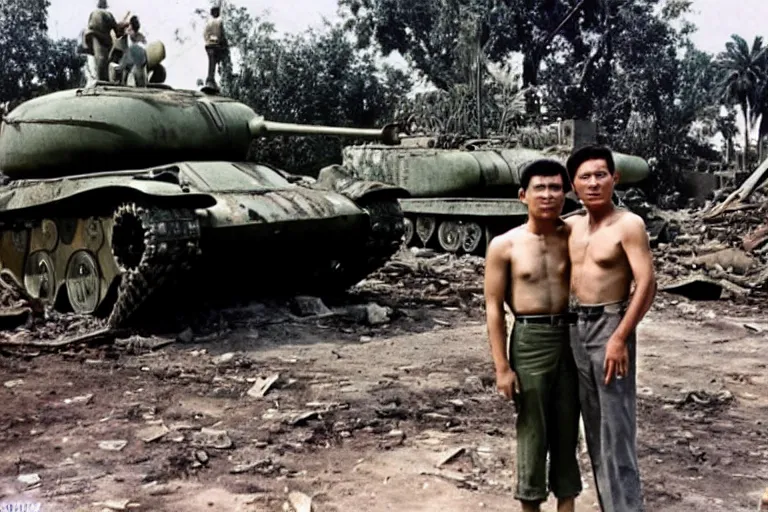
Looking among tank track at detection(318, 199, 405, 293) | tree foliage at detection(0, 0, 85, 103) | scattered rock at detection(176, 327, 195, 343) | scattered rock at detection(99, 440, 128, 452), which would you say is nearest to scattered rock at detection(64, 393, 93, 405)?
scattered rock at detection(99, 440, 128, 452)

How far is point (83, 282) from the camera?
954 centimetres

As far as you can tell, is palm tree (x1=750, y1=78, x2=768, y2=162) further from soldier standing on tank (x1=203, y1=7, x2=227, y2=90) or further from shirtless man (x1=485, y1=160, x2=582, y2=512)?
shirtless man (x1=485, y1=160, x2=582, y2=512)

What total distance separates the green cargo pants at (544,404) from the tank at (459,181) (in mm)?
11899

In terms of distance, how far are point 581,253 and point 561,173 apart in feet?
1.10

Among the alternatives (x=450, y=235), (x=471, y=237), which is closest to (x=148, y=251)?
(x=471, y=237)

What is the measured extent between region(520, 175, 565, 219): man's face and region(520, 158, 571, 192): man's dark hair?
0.02 metres

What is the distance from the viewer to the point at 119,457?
16.3 feet

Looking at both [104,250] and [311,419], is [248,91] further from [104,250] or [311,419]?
[311,419]

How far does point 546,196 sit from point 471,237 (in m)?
12.9

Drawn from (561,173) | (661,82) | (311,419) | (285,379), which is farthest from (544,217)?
(661,82)

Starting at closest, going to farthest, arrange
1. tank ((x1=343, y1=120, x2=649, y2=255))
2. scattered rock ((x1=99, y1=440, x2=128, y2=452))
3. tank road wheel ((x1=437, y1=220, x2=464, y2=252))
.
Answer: scattered rock ((x1=99, y1=440, x2=128, y2=452)) → tank ((x1=343, y1=120, x2=649, y2=255)) → tank road wheel ((x1=437, y1=220, x2=464, y2=252))

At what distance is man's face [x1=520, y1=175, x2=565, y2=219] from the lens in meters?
3.58

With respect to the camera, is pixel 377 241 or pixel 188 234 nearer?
pixel 188 234

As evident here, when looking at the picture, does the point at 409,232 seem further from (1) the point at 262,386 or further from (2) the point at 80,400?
(2) the point at 80,400
